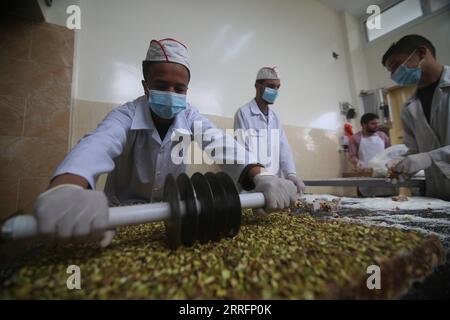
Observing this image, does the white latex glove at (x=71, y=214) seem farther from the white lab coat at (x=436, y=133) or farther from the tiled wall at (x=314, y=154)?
the white lab coat at (x=436, y=133)

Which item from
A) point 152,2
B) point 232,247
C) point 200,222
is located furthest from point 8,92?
point 232,247

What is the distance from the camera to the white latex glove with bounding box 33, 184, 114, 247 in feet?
1.78

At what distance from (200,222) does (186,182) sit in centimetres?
14

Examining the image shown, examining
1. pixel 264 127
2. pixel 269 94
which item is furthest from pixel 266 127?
pixel 269 94

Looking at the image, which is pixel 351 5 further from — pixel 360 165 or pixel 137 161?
pixel 137 161

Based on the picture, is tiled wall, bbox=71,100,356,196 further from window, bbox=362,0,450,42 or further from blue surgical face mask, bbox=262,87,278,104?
window, bbox=362,0,450,42

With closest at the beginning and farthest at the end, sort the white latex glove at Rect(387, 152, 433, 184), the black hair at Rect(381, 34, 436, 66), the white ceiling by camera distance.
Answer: the white latex glove at Rect(387, 152, 433, 184)
the black hair at Rect(381, 34, 436, 66)
the white ceiling

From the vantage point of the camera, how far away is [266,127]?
2.39 meters

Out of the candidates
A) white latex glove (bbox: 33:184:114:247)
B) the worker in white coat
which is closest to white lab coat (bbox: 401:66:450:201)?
the worker in white coat

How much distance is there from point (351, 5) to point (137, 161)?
5.86m

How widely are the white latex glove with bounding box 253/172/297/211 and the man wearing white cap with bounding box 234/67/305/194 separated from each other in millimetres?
1257

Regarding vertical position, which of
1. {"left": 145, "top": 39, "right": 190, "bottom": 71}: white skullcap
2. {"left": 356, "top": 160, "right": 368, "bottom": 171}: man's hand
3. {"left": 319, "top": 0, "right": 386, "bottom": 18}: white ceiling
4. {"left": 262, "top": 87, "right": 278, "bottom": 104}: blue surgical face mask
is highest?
{"left": 319, "top": 0, "right": 386, "bottom": 18}: white ceiling

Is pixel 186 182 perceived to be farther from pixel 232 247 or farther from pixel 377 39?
pixel 377 39

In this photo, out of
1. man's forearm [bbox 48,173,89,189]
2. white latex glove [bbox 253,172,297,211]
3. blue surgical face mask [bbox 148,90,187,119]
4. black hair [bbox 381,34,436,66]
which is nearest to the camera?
man's forearm [bbox 48,173,89,189]
